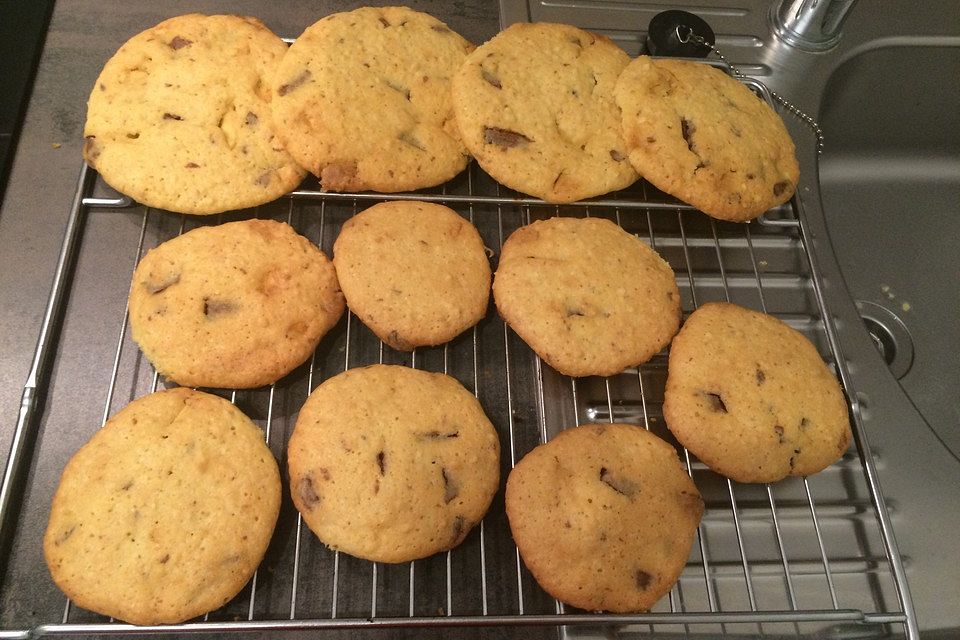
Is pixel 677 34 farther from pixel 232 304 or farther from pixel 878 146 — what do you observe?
pixel 232 304

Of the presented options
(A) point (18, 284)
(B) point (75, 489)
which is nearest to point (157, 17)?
(A) point (18, 284)

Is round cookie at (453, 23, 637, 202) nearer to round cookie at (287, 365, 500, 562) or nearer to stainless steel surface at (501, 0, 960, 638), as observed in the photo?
stainless steel surface at (501, 0, 960, 638)

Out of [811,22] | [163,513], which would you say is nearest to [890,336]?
[811,22]

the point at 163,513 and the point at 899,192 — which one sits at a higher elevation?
the point at 899,192

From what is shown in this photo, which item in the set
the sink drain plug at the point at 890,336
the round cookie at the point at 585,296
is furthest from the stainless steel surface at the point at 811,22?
the round cookie at the point at 585,296

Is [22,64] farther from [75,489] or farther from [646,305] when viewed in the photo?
[646,305]
